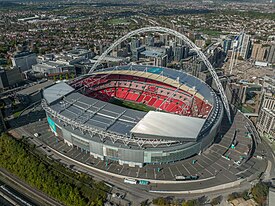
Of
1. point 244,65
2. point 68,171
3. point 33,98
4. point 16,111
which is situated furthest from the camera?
point 244,65

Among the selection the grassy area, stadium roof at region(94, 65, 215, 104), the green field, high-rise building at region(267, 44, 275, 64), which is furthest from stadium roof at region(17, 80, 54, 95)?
high-rise building at region(267, 44, 275, 64)

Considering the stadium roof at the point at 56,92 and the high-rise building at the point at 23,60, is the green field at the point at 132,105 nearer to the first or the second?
the stadium roof at the point at 56,92

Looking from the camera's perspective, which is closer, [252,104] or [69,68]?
[252,104]

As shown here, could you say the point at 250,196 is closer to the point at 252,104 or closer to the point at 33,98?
the point at 252,104

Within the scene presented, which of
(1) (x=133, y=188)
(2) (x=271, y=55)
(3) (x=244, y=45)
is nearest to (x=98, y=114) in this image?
(1) (x=133, y=188)

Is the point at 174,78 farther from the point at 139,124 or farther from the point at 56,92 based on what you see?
the point at 56,92

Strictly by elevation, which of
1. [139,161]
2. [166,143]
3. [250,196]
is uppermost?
[166,143]

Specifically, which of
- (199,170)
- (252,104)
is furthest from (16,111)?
(252,104)
